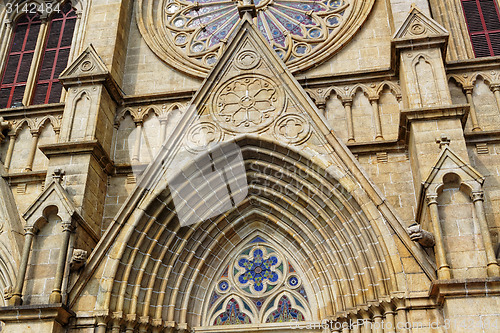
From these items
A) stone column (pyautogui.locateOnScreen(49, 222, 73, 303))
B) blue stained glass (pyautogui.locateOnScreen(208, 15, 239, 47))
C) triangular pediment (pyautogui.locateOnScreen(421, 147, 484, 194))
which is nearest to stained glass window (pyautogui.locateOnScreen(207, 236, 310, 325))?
stone column (pyautogui.locateOnScreen(49, 222, 73, 303))

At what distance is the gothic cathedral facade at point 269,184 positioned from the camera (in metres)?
9.86

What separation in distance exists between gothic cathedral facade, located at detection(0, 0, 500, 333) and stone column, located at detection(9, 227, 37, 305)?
36 mm

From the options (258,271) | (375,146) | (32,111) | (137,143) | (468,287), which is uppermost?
(32,111)

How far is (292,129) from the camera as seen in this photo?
11.6 meters

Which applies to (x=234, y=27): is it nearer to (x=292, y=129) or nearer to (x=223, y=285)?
(x=292, y=129)

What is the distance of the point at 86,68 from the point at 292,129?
4.67 meters

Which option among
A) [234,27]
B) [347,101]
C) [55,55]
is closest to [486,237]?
[347,101]

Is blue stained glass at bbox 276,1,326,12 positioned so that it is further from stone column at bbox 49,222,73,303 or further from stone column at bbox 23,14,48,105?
stone column at bbox 49,222,73,303

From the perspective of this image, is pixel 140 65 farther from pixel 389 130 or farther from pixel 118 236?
pixel 389 130

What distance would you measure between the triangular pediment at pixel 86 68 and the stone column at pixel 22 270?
3744mm

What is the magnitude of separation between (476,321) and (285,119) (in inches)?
194

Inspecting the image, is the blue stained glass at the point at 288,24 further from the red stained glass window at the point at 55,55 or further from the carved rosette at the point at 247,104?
the red stained glass window at the point at 55,55

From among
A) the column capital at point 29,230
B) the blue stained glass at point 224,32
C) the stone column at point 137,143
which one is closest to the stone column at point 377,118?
the blue stained glass at point 224,32

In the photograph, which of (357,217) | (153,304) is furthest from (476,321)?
(153,304)
